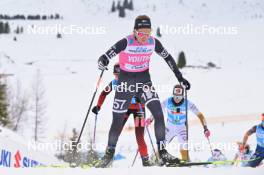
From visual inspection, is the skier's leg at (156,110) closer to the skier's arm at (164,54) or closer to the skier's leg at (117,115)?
the skier's leg at (117,115)

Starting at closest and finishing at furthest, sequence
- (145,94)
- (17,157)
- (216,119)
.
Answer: (145,94)
(17,157)
(216,119)

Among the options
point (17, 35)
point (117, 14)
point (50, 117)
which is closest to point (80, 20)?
point (117, 14)

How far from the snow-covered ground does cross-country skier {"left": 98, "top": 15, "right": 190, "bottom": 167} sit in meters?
1.73

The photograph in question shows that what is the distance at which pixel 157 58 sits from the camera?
341 feet

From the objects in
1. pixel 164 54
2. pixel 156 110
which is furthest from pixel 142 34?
pixel 156 110

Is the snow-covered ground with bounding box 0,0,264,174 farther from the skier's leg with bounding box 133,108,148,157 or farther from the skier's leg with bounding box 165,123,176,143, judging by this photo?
the skier's leg with bounding box 165,123,176,143

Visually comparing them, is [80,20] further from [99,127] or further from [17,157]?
[17,157]

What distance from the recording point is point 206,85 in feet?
277

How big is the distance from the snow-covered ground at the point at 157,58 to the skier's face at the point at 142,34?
2277mm

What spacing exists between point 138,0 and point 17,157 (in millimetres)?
167355

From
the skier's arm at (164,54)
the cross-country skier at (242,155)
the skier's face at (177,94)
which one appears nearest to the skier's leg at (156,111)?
the skier's arm at (164,54)

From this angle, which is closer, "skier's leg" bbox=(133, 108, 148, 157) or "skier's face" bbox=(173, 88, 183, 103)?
"skier's leg" bbox=(133, 108, 148, 157)

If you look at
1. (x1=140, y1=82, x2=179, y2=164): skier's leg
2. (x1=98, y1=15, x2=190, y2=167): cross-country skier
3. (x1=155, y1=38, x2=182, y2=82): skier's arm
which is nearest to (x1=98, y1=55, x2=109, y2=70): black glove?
(x1=98, y1=15, x2=190, y2=167): cross-country skier

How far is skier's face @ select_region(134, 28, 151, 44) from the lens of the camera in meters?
7.24
